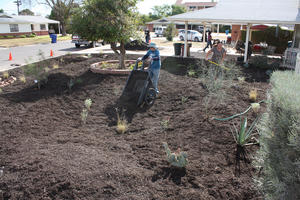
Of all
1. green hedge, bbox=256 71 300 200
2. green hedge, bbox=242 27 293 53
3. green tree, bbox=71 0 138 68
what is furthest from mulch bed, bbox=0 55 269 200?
green hedge, bbox=242 27 293 53

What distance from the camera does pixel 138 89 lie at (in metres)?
7.54

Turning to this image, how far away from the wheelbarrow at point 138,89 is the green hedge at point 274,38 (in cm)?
1613

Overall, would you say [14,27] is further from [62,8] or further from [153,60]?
[153,60]

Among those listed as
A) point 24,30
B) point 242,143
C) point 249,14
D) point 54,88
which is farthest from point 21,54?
A: point 24,30

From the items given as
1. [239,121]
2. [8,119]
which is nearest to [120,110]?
[8,119]

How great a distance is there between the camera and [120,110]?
7.22m

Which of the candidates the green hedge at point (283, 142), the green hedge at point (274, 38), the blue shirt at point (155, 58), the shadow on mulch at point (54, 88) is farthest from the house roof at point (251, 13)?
the green hedge at point (283, 142)

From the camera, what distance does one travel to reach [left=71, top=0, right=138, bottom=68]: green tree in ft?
33.6

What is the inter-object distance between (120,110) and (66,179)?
12.2ft

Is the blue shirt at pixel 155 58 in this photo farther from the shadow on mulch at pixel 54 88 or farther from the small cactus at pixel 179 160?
the small cactus at pixel 179 160

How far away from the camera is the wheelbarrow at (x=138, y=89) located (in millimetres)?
7305

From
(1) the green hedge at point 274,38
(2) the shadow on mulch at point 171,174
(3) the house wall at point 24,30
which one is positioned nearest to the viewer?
(2) the shadow on mulch at point 171,174

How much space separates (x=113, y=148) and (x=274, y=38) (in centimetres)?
2080

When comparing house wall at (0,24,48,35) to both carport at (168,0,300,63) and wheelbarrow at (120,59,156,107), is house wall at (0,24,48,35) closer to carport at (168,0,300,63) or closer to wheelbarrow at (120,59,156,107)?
carport at (168,0,300,63)
